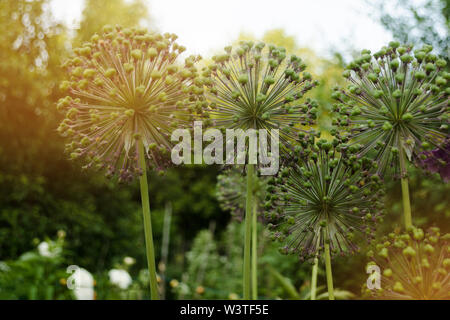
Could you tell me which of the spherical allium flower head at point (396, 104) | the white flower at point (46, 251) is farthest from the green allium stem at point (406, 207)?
the white flower at point (46, 251)

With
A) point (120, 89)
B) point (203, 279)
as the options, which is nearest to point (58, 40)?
point (203, 279)

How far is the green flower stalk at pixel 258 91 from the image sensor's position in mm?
1519

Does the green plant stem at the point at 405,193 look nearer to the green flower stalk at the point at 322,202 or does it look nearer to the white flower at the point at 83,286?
the green flower stalk at the point at 322,202

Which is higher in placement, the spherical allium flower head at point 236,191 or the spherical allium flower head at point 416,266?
the spherical allium flower head at point 236,191

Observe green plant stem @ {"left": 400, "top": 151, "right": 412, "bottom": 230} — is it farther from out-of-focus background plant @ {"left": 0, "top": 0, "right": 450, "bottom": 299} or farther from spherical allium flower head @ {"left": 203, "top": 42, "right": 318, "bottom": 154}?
out-of-focus background plant @ {"left": 0, "top": 0, "right": 450, "bottom": 299}

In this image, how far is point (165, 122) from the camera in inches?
57.6

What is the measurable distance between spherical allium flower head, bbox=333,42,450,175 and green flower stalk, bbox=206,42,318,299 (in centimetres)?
16

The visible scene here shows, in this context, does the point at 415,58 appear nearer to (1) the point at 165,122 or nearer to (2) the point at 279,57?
(2) the point at 279,57

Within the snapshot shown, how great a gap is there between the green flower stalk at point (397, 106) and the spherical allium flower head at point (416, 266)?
0.19 m

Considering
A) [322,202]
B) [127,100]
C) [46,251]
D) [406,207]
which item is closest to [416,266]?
[406,207]

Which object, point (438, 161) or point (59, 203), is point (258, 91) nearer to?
point (438, 161)

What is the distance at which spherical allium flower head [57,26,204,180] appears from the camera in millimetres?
1452

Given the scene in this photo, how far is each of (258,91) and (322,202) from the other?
1.60 feet
